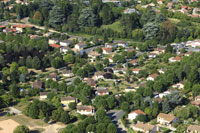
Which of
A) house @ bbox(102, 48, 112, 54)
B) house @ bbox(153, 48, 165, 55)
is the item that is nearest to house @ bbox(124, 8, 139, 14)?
house @ bbox(153, 48, 165, 55)

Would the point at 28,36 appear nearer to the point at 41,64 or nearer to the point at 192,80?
the point at 41,64

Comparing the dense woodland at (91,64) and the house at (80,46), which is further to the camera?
the house at (80,46)

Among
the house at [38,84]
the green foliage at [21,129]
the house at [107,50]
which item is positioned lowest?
the green foliage at [21,129]

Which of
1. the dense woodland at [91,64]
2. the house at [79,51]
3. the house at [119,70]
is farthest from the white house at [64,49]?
the house at [119,70]

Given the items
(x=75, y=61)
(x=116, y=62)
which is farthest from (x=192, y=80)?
(x=75, y=61)

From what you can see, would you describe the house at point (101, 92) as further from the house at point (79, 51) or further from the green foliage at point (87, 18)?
the green foliage at point (87, 18)

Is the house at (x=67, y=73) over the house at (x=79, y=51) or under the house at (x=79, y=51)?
under

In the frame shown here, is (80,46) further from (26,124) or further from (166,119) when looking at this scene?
(166,119)
